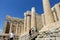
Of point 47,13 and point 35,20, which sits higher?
point 47,13

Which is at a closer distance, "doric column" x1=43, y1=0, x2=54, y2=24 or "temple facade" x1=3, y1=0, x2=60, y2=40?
"doric column" x1=43, y1=0, x2=54, y2=24

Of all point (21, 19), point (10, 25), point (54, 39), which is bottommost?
point (54, 39)

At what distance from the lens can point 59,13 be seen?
18.3m

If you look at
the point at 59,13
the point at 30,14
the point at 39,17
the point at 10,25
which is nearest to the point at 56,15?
the point at 59,13

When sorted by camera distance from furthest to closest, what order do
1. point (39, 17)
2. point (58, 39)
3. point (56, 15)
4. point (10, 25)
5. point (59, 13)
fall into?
point (10, 25) < point (39, 17) < point (56, 15) < point (59, 13) < point (58, 39)

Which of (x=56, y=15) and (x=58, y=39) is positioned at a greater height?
(x=56, y=15)

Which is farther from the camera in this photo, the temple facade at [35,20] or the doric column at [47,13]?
the temple facade at [35,20]

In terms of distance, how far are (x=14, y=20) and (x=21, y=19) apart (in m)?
2.40

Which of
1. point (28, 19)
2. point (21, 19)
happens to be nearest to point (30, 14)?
point (28, 19)

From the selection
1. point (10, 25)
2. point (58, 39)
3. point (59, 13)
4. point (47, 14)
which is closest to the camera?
point (58, 39)

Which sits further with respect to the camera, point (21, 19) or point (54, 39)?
point (21, 19)

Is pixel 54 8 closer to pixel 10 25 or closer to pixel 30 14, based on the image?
pixel 30 14

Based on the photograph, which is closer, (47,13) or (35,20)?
(47,13)

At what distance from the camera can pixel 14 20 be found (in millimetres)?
28203
